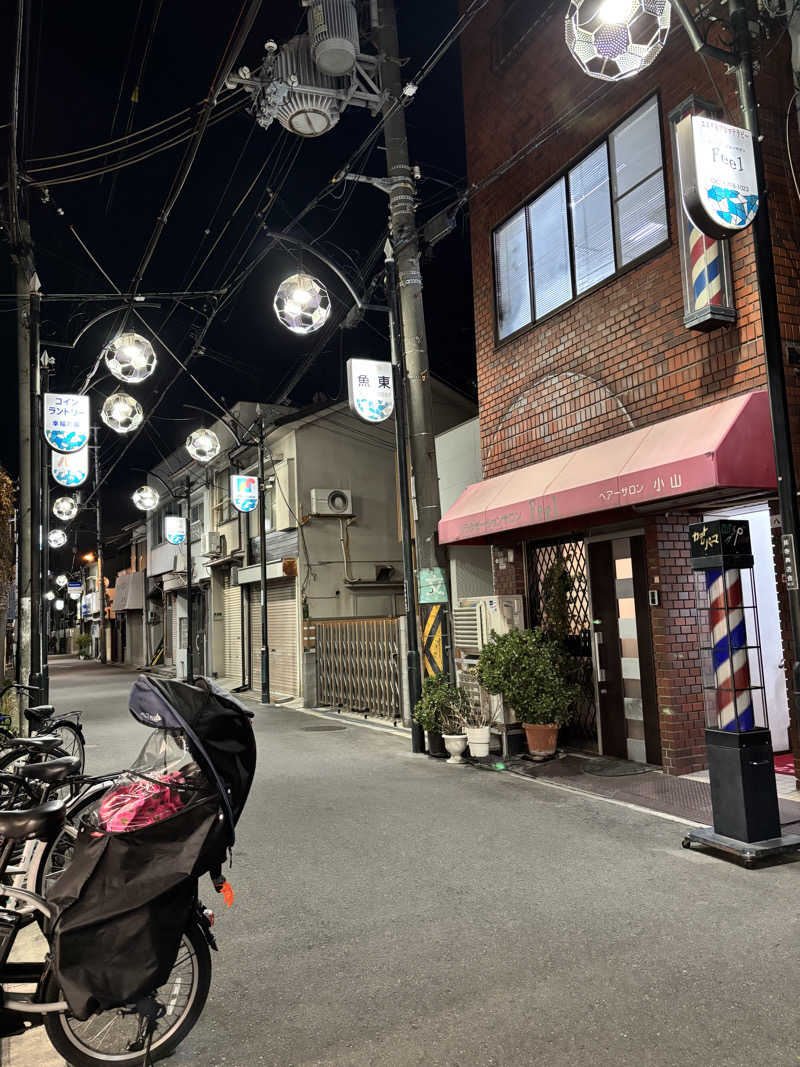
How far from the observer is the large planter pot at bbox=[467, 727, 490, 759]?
34.8 feet

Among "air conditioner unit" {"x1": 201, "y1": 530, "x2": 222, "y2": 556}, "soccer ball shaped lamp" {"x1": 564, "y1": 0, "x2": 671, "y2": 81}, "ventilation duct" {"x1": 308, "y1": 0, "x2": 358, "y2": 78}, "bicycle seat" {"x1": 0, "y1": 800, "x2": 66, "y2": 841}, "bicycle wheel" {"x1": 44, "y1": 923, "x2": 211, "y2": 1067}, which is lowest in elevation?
"bicycle wheel" {"x1": 44, "y1": 923, "x2": 211, "y2": 1067}

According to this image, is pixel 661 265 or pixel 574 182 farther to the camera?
pixel 574 182

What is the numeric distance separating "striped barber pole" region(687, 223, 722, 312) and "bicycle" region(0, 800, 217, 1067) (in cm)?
745

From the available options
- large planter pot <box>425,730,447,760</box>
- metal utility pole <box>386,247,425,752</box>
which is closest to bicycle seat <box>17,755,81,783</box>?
large planter pot <box>425,730,447,760</box>

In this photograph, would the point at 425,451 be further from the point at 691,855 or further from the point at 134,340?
the point at 691,855

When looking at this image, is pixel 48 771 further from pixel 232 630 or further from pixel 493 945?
pixel 232 630

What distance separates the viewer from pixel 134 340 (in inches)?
448

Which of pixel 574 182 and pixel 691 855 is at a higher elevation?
pixel 574 182

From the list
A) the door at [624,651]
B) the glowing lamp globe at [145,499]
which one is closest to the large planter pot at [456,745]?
the door at [624,651]

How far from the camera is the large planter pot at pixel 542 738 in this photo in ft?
33.6

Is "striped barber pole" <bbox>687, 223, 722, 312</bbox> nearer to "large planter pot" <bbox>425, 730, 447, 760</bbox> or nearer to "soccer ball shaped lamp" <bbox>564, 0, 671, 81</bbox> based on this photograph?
"soccer ball shaped lamp" <bbox>564, 0, 671, 81</bbox>

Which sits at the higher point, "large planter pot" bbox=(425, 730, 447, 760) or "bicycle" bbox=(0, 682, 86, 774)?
"bicycle" bbox=(0, 682, 86, 774)

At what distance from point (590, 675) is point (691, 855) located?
15.1 feet

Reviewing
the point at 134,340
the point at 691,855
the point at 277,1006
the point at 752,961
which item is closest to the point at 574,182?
the point at 134,340
